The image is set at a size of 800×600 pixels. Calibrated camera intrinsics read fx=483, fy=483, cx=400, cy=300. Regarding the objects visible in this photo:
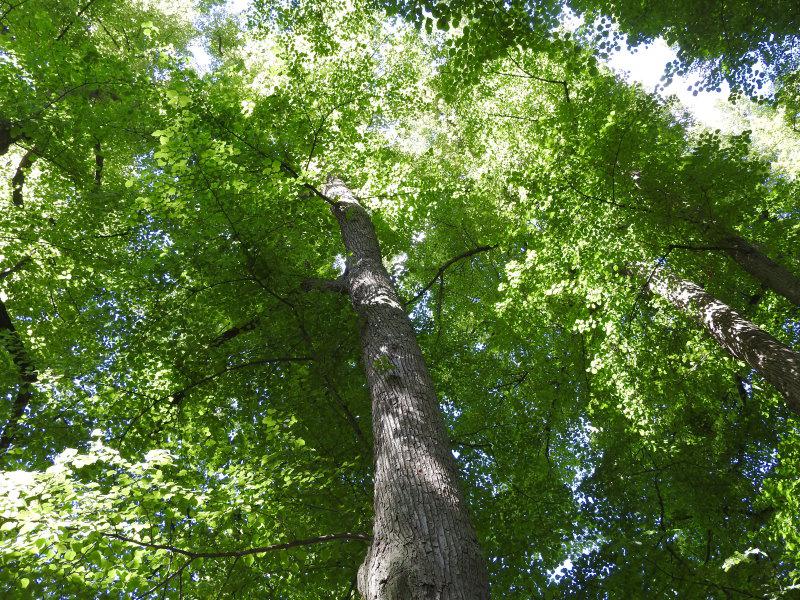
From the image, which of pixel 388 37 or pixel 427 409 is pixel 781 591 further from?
pixel 388 37

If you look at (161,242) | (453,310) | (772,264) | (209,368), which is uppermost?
(453,310)

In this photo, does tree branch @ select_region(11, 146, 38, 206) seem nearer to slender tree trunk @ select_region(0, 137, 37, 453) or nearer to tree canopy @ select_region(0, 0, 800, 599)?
tree canopy @ select_region(0, 0, 800, 599)

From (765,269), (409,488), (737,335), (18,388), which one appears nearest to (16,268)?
(18,388)

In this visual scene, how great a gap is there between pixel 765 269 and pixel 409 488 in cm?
574

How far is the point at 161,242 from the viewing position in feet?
24.6

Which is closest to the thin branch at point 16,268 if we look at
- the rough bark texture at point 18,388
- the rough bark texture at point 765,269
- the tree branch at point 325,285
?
the rough bark texture at point 18,388

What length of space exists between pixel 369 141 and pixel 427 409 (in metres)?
6.52

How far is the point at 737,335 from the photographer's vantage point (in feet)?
18.7

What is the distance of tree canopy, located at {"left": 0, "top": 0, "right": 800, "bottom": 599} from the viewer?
15.8ft

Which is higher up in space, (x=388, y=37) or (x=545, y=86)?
(x=388, y=37)

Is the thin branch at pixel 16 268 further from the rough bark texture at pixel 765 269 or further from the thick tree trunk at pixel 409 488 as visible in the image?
the rough bark texture at pixel 765 269

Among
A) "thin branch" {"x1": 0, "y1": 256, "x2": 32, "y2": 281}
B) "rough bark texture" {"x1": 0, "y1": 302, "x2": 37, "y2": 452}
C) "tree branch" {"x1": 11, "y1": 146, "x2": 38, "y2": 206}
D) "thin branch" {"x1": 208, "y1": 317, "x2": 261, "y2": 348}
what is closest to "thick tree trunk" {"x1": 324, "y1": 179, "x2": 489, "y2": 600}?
"thin branch" {"x1": 208, "y1": 317, "x2": 261, "y2": 348}

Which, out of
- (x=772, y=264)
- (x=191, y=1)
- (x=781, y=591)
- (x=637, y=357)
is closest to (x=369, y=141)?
(x=637, y=357)

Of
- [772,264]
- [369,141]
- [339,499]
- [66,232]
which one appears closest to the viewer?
[339,499]
